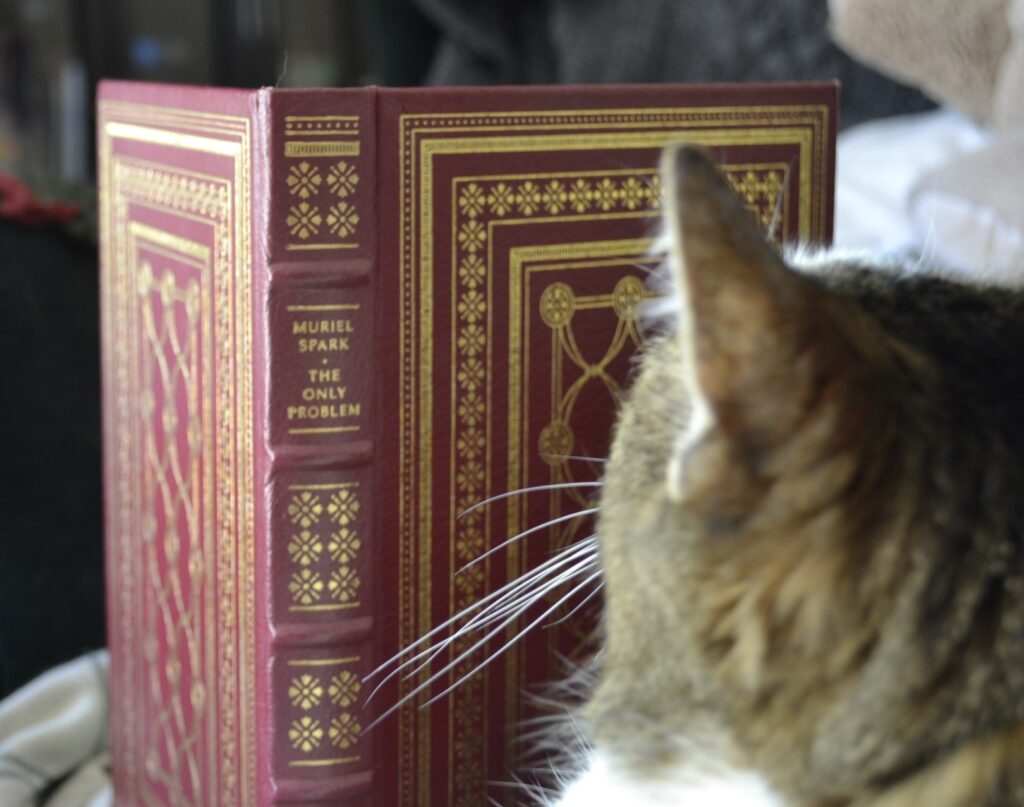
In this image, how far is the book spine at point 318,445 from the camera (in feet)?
1.87

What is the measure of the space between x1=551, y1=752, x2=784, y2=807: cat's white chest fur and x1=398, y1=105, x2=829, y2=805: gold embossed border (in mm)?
109

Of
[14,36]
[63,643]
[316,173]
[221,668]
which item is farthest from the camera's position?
[14,36]

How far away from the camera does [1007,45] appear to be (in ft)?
3.20

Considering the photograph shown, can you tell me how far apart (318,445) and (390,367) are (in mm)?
49

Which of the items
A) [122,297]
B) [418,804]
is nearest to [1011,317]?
[418,804]

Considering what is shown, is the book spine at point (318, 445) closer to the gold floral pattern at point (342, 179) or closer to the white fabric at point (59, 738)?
the gold floral pattern at point (342, 179)

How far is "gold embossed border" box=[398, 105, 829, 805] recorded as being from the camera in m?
0.59

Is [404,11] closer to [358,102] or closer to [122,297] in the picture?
[122,297]

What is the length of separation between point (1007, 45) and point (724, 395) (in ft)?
2.34

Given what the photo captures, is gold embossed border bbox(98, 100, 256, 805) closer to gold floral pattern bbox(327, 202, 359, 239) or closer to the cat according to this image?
gold floral pattern bbox(327, 202, 359, 239)

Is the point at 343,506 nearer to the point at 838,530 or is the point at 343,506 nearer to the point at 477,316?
the point at 477,316

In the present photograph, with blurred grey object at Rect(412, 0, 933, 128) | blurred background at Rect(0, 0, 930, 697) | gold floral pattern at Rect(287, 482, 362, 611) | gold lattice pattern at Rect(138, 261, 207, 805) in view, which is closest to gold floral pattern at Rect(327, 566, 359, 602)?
gold floral pattern at Rect(287, 482, 362, 611)

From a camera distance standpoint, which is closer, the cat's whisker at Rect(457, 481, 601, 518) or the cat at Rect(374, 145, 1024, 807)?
the cat at Rect(374, 145, 1024, 807)

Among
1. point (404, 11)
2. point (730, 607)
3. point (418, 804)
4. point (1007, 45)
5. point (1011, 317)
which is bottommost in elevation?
point (418, 804)
